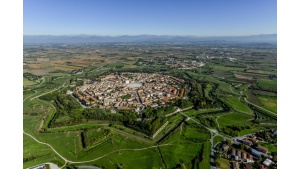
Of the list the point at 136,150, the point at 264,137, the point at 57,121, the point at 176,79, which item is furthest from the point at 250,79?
the point at 57,121

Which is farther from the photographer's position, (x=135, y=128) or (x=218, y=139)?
(x=135, y=128)

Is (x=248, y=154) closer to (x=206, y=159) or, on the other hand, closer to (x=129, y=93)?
(x=206, y=159)

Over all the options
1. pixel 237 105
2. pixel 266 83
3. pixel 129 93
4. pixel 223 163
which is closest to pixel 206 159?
pixel 223 163

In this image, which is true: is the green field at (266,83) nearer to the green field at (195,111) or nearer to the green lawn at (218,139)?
the green field at (195,111)

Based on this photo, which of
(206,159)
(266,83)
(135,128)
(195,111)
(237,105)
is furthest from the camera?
(266,83)

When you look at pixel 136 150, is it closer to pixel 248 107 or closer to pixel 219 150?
pixel 219 150

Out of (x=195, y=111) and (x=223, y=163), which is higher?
(x=195, y=111)

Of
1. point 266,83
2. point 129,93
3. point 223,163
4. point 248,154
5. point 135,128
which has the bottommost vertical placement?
point 223,163

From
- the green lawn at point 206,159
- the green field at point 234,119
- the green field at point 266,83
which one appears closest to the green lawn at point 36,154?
the green lawn at point 206,159

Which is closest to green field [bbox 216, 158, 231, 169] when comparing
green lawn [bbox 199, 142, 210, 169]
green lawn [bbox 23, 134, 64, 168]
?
green lawn [bbox 199, 142, 210, 169]
